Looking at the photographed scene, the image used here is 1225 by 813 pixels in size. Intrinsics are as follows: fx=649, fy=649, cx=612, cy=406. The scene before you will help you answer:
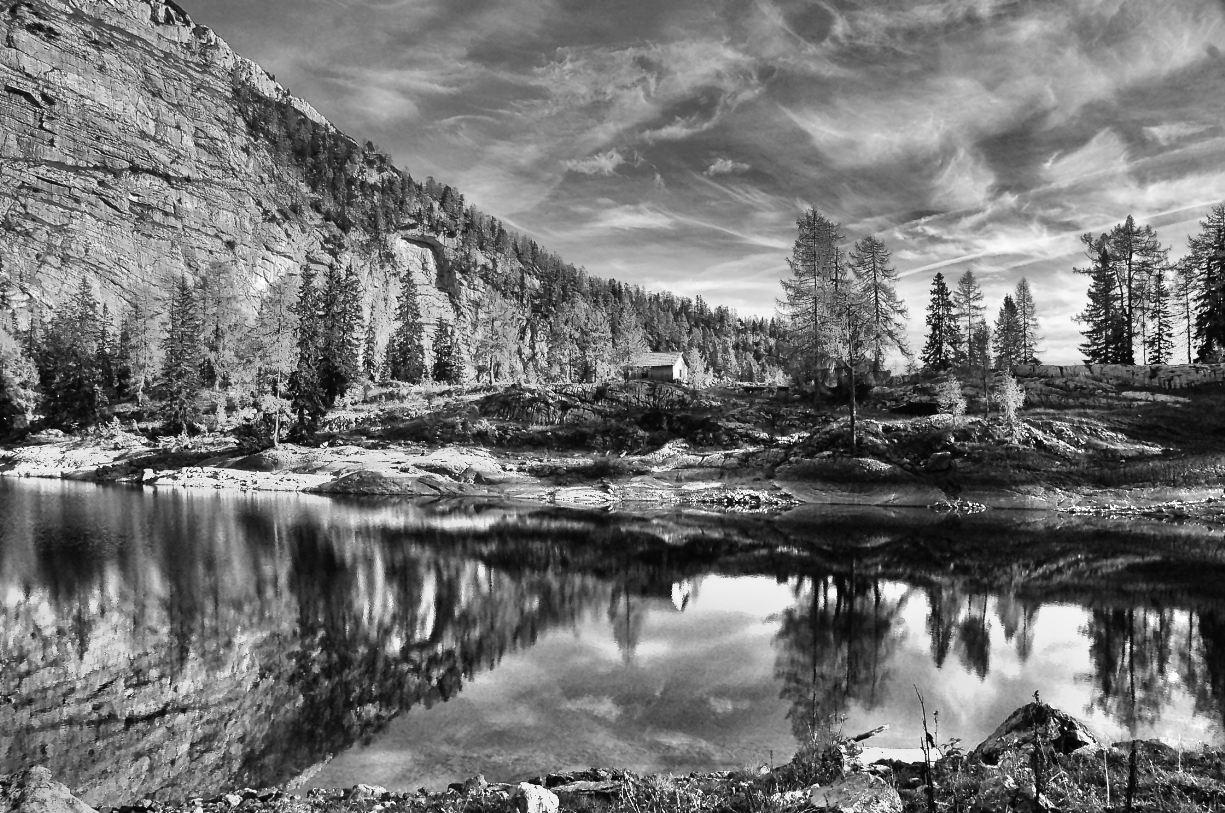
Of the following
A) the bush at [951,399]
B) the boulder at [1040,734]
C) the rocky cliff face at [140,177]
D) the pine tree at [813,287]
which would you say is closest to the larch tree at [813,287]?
the pine tree at [813,287]

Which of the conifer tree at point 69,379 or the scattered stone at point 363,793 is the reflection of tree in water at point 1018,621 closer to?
the scattered stone at point 363,793

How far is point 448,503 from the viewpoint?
5381cm

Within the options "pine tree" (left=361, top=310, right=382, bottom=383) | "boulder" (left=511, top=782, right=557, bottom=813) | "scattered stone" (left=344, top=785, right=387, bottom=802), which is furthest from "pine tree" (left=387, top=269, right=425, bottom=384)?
"boulder" (left=511, top=782, right=557, bottom=813)

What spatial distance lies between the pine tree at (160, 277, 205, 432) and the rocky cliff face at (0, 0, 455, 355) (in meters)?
38.7

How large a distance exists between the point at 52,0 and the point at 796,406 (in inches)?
7539

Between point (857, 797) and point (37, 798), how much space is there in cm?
960

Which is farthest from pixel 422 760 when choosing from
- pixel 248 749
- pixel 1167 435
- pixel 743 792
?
pixel 1167 435

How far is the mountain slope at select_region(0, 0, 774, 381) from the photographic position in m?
126

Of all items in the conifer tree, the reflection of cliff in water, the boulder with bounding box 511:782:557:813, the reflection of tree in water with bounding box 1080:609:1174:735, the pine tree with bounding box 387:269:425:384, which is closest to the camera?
the boulder with bounding box 511:782:557:813

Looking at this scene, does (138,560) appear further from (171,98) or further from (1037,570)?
(171,98)

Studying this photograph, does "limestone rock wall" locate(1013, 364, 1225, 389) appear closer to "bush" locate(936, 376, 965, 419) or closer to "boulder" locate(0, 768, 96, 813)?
"bush" locate(936, 376, 965, 419)

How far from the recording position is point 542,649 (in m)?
18.3

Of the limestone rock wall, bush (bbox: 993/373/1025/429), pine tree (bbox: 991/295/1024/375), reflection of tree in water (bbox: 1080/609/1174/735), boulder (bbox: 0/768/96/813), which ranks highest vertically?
pine tree (bbox: 991/295/1024/375)

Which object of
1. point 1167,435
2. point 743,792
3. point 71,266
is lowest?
point 743,792
